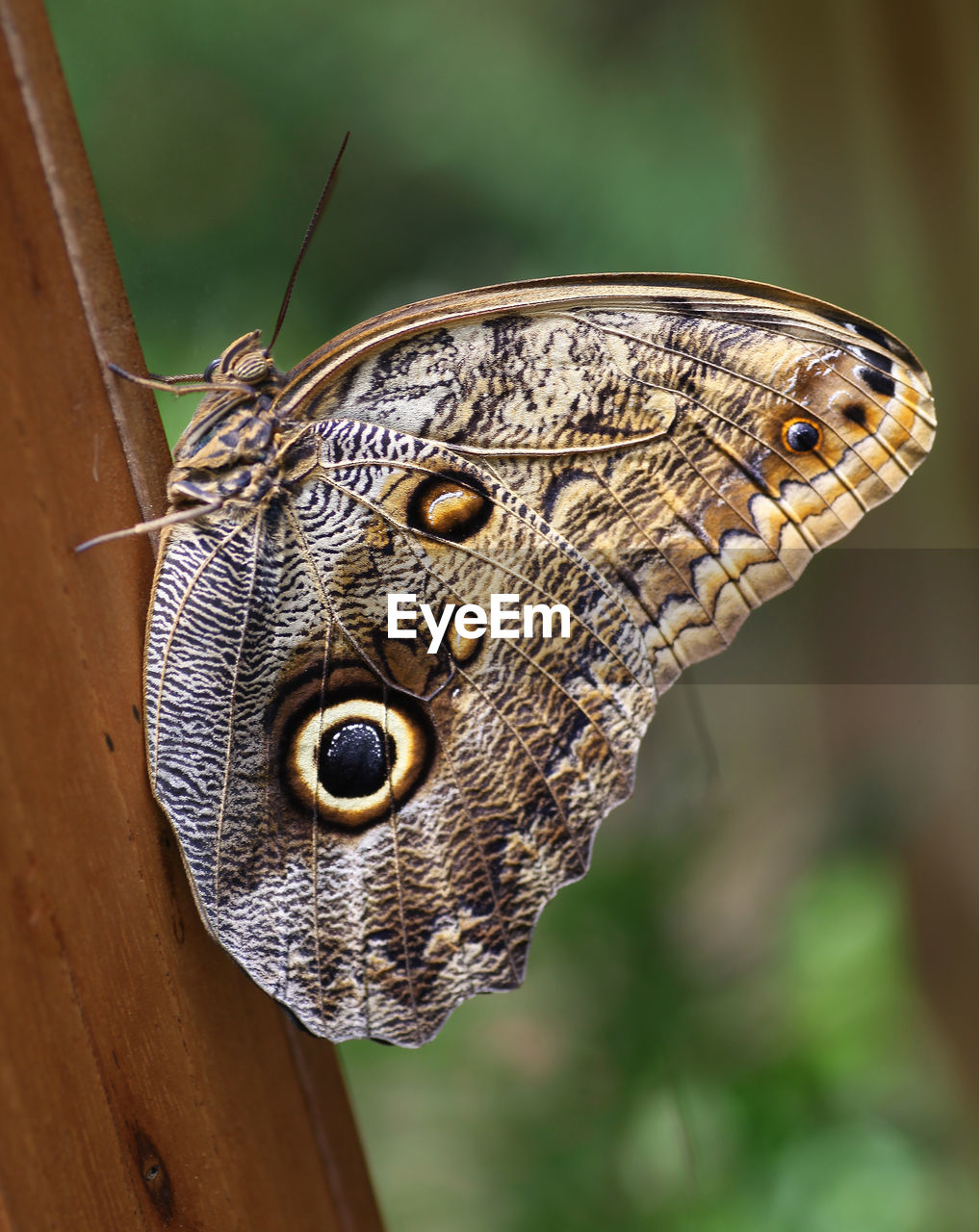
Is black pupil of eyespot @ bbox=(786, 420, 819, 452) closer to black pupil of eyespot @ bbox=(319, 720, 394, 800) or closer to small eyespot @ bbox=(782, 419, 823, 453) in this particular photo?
small eyespot @ bbox=(782, 419, 823, 453)

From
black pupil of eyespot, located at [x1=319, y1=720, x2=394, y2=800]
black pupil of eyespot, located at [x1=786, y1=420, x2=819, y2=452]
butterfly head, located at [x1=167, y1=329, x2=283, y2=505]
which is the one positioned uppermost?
butterfly head, located at [x1=167, y1=329, x2=283, y2=505]

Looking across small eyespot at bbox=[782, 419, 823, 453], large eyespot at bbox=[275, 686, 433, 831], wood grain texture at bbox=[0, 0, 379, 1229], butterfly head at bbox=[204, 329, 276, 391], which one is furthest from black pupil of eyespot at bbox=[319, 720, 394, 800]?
small eyespot at bbox=[782, 419, 823, 453]

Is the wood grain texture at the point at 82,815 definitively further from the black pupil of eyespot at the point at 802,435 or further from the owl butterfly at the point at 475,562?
the black pupil of eyespot at the point at 802,435

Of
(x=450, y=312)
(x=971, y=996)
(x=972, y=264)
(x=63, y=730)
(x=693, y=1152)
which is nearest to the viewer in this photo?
(x=63, y=730)

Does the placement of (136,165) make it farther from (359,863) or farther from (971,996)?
(971,996)

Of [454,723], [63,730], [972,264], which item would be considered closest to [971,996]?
[972,264]

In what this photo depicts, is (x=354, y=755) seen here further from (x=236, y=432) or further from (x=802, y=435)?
(x=802, y=435)

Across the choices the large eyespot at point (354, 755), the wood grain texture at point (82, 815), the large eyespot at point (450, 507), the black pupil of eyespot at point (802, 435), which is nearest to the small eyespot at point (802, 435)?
the black pupil of eyespot at point (802, 435)
